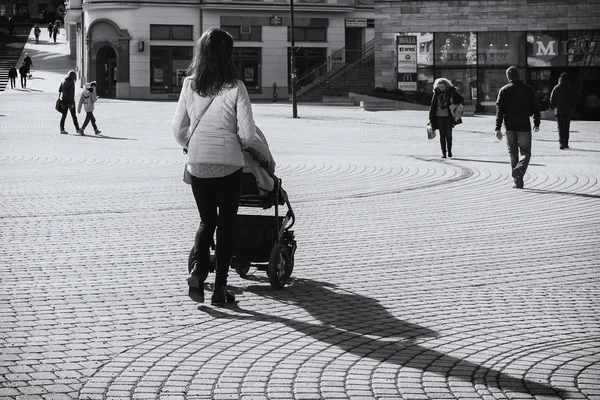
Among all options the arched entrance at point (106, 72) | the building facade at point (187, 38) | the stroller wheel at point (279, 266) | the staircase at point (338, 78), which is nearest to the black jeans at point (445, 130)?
the stroller wheel at point (279, 266)

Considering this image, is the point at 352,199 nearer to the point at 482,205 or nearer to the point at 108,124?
the point at 482,205

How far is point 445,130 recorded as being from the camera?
2241 centimetres

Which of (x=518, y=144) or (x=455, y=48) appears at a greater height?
(x=455, y=48)

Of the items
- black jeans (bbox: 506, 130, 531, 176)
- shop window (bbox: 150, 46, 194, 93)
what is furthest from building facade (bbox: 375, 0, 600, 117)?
black jeans (bbox: 506, 130, 531, 176)

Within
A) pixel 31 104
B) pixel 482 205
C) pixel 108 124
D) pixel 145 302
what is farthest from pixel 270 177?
pixel 31 104

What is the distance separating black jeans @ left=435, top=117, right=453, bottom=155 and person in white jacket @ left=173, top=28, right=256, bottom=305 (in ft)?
48.5

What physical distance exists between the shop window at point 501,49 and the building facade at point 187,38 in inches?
560

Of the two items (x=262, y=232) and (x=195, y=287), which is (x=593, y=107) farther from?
(x=195, y=287)

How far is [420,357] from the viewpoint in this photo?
20.5ft

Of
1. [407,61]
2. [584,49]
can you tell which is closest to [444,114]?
[584,49]

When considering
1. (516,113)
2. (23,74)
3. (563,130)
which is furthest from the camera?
(23,74)

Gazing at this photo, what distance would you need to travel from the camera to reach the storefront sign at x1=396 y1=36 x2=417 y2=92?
49.3 m

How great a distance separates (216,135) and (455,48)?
1653 inches

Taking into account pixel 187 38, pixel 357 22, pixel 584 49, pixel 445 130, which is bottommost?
pixel 445 130
